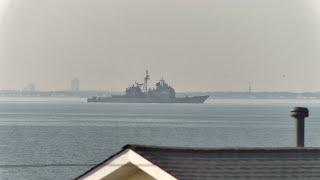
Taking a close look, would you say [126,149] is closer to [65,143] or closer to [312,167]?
[312,167]

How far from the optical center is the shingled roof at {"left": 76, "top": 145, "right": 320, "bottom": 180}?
7.55 meters

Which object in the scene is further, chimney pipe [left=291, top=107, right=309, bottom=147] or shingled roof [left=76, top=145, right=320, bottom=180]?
chimney pipe [left=291, top=107, right=309, bottom=147]

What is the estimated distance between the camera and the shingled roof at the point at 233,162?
755 centimetres

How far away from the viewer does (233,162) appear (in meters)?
7.99

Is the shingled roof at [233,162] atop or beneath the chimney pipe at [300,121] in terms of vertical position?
beneath

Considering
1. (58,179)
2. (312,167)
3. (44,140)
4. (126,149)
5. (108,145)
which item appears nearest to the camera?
(126,149)

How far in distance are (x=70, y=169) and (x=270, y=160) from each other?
135ft

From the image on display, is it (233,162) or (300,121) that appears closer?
(233,162)

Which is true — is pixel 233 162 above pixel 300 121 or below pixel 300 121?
below

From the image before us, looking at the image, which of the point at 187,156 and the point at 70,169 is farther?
the point at 70,169

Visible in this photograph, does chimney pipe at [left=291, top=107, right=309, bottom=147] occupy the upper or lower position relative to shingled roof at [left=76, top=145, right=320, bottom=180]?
upper

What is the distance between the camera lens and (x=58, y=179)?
44.4 m

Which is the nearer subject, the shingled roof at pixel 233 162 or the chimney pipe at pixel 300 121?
the shingled roof at pixel 233 162

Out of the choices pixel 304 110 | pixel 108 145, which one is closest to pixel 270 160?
pixel 304 110
